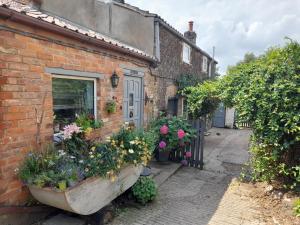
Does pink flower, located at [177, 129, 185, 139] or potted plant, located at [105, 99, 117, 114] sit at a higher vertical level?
potted plant, located at [105, 99, 117, 114]

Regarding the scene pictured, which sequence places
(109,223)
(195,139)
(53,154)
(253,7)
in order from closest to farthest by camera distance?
(53,154) < (109,223) < (253,7) < (195,139)

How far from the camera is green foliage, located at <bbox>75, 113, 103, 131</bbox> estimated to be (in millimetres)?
4227

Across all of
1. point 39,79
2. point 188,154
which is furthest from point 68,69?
point 188,154

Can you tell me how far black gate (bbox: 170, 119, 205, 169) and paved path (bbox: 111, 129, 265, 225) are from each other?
0.94 feet

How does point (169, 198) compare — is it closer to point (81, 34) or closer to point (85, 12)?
point (81, 34)

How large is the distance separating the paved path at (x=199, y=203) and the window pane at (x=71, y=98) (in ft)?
6.97

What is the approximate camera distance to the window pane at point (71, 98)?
13.0 feet

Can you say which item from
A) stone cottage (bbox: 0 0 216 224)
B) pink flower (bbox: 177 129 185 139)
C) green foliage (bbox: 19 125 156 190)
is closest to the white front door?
stone cottage (bbox: 0 0 216 224)

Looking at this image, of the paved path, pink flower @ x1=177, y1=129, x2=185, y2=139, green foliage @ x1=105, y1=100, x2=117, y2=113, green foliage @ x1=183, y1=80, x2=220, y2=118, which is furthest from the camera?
green foliage @ x1=183, y1=80, x2=220, y2=118

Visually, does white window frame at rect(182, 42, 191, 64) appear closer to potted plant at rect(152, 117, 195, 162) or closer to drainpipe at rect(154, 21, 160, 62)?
drainpipe at rect(154, 21, 160, 62)

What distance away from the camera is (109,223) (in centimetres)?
375

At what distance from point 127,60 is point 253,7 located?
3862 millimetres

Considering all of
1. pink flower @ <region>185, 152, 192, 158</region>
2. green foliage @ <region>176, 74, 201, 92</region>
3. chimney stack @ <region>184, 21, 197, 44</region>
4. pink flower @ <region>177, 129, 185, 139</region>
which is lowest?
pink flower @ <region>185, 152, 192, 158</region>

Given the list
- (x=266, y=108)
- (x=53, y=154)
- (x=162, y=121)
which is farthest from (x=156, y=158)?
(x=53, y=154)
